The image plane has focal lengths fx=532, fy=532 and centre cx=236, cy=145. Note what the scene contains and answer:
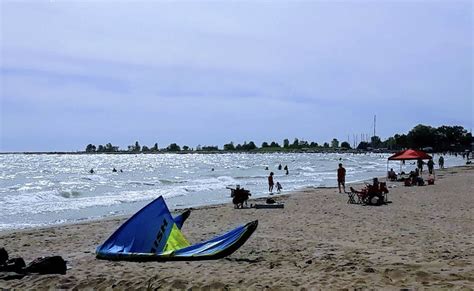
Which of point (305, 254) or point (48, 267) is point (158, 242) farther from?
point (305, 254)

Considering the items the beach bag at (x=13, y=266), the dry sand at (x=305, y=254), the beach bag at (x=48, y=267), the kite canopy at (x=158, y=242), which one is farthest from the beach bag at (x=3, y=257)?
the kite canopy at (x=158, y=242)

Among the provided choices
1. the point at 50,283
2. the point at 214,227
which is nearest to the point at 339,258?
the point at 50,283

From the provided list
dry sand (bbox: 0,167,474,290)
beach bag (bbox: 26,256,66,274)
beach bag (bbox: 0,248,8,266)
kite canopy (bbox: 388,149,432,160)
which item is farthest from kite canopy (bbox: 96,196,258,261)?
kite canopy (bbox: 388,149,432,160)

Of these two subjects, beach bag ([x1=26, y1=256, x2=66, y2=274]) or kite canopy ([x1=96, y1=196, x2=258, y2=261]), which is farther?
kite canopy ([x1=96, y1=196, x2=258, y2=261])

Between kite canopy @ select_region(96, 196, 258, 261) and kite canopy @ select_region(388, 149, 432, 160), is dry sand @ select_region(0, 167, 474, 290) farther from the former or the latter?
kite canopy @ select_region(388, 149, 432, 160)

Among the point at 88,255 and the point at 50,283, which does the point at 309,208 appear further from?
the point at 50,283

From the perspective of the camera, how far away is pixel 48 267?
796 cm

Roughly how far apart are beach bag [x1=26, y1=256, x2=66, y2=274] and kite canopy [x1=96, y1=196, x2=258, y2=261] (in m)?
1.07

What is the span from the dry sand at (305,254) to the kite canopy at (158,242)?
0.22 m

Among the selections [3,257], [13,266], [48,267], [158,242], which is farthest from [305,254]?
[3,257]

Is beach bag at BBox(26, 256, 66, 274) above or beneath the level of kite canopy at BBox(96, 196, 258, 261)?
beneath

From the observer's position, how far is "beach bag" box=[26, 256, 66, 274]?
7.92m

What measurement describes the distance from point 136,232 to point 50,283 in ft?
6.52

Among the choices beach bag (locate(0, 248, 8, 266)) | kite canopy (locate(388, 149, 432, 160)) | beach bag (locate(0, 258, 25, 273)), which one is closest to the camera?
beach bag (locate(0, 258, 25, 273))
